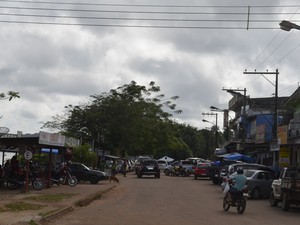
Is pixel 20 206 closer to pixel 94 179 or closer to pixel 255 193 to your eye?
pixel 255 193

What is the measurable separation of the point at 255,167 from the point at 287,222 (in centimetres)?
1457

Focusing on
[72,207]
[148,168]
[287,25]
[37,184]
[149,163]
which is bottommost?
[72,207]

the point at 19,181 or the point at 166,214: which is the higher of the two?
the point at 19,181

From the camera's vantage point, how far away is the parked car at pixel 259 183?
90.0 feet

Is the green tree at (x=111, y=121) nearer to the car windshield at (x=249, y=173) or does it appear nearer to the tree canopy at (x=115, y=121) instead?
the tree canopy at (x=115, y=121)

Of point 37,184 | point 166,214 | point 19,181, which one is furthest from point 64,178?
point 166,214

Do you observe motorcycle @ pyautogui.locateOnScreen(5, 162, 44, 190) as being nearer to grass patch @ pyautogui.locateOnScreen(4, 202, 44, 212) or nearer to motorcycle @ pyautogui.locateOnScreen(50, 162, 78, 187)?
motorcycle @ pyautogui.locateOnScreen(50, 162, 78, 187)

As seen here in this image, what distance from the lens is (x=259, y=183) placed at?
27656mm

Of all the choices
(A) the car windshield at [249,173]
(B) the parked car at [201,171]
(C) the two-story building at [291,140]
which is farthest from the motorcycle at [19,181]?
(B) the parked car at [201,171]

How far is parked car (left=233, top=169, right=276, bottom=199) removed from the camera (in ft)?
90.0

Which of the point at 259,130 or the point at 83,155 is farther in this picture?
the point at 259,130

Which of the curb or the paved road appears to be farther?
the paved road

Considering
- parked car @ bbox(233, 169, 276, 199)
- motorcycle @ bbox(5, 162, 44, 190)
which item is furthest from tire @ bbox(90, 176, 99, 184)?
parked car @ bbox(233, 169, 276, 199)

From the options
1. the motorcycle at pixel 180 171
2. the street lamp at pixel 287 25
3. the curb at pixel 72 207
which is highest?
the street lamp at pixel 287 25
